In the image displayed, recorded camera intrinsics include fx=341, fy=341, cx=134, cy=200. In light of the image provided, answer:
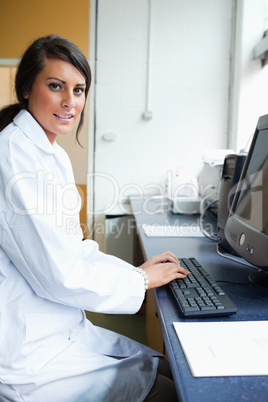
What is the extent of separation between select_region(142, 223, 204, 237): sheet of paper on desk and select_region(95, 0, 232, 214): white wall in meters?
1.12

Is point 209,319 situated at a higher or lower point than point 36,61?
lower

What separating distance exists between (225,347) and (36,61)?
2.99ft

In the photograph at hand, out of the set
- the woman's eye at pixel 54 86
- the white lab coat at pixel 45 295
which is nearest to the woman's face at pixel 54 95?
the woman's eye at pixel 54 86

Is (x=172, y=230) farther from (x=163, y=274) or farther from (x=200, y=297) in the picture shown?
(x=200, y=297)

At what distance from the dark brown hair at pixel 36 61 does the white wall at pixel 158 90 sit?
171 cm

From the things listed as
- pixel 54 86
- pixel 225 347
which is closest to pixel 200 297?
pixel 225 347

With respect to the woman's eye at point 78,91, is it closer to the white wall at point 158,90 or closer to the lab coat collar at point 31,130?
the lab coat collar at point 31,130

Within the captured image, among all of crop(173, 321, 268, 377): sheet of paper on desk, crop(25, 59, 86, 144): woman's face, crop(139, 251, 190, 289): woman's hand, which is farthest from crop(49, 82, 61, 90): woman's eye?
crop(173, 321, 268, 377): sheet of paper on desk

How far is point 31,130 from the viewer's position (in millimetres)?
916

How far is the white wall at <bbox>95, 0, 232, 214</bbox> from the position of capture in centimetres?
267

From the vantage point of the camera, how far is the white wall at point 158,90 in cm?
267

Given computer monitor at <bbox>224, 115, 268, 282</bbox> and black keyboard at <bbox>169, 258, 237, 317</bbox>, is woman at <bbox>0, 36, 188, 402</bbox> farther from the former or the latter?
computer monitor at <bbox>224, 115, 268, 282</bbox>

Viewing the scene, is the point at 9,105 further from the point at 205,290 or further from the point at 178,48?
the point at 178,48

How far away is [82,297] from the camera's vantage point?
84 centimetres
